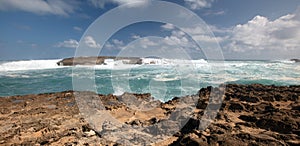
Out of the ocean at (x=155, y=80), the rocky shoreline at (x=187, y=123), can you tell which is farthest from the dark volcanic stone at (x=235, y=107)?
the ocean at (x=155, y=80)

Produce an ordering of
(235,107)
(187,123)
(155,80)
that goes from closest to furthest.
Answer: (187,123) → (235,107) → (155,80)

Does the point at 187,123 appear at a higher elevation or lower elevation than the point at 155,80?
lower

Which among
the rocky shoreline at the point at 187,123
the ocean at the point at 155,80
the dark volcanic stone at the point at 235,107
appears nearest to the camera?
the rocky shoreline at the point at 187,123

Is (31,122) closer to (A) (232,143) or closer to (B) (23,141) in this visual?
(B) (23,141)

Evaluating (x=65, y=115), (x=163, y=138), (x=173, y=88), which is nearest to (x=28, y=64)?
(x=173, y=88)

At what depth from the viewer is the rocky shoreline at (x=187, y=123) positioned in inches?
152

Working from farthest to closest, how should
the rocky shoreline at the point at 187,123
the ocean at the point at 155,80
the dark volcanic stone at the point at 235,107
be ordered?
the ocean at the point at 155,80
the dark volcanic stone at the point at 235,107
the rocky shoreline at the point at 187,123

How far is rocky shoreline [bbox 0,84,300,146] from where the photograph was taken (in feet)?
12.7

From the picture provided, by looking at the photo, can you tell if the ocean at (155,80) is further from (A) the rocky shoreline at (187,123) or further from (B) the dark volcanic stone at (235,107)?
(B) the dark volcanic stone at (235,107)

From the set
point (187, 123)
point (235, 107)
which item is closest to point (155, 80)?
point (235, 107)

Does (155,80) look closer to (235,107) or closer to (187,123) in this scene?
(235,107)

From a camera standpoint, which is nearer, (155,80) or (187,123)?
(187,123)

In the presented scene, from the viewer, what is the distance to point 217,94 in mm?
8039

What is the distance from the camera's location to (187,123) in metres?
5.11
